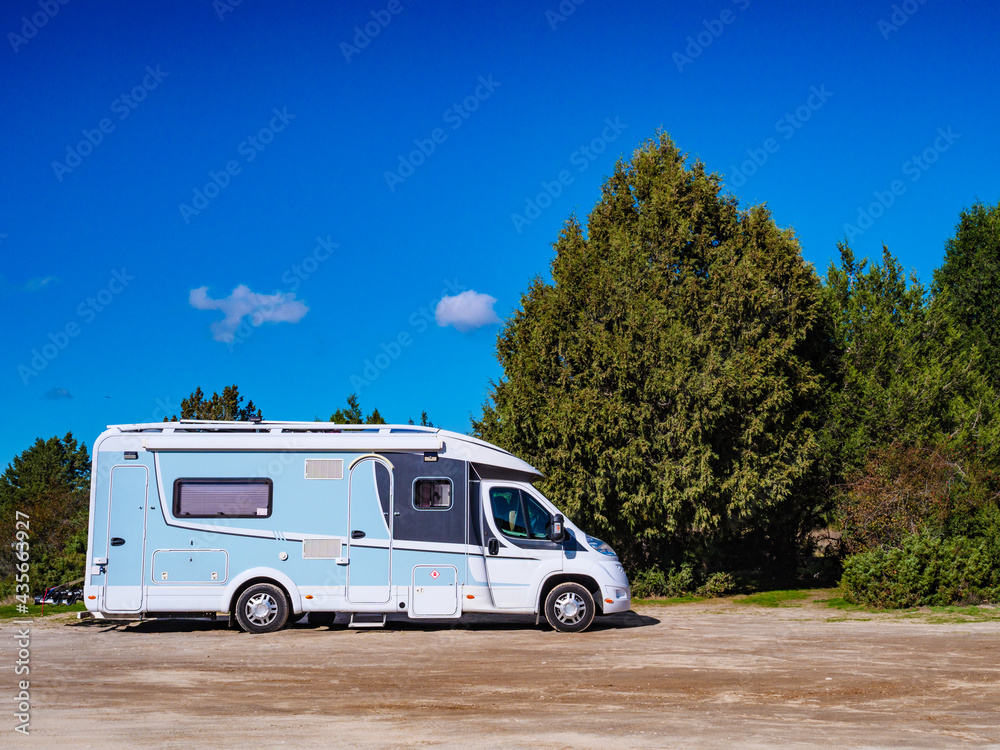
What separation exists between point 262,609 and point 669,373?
9.48 meters

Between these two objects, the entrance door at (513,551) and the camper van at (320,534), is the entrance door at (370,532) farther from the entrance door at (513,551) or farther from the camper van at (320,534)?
the entrance door at (513,551)

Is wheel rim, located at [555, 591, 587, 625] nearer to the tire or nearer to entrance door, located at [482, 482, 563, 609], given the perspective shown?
the tire

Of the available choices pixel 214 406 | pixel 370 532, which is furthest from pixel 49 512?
pixel 370 532

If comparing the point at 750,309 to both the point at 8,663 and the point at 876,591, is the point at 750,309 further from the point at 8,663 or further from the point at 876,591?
the point at 8,663

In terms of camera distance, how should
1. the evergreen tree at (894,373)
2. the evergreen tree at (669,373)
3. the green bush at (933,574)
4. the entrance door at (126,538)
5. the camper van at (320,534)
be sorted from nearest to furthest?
the entrance door at (126,538) → the camper van at (320,534) → the green bush at (933,574) → the evergreen tree at (669,373) → the evergreen tree at (894,373)

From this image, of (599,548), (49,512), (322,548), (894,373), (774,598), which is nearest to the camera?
(322,548)

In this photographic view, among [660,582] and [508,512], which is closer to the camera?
[508,512]

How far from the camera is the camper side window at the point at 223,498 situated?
12.8 metres

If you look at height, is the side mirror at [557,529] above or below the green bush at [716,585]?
above

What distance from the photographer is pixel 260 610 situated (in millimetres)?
12789

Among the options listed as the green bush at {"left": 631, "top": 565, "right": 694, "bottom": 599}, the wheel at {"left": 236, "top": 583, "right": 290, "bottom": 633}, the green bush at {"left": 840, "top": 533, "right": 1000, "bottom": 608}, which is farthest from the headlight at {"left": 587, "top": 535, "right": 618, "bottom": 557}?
the green bush at {"left": 840, "top": 533, "right": 1000, "bottom": 608}

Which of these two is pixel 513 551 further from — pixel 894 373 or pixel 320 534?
pixel 894 373

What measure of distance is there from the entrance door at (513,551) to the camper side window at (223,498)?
3472mm

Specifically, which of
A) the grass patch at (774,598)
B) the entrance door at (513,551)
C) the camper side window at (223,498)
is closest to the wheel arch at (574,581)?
the entrance door at (513,551)
